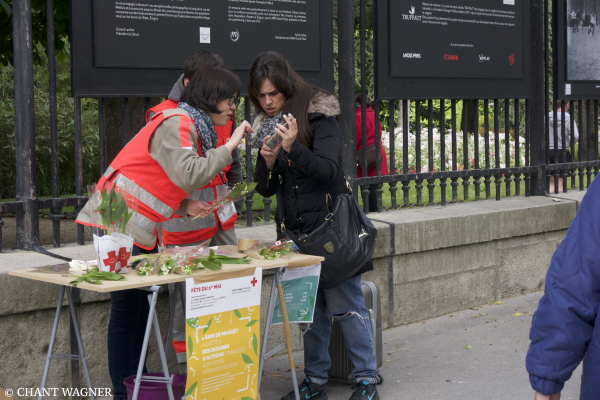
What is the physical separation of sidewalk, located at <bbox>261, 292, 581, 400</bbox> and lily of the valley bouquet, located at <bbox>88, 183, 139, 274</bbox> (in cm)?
148

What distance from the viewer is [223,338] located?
11.3ft

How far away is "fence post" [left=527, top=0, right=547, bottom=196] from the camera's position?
22.9 feet

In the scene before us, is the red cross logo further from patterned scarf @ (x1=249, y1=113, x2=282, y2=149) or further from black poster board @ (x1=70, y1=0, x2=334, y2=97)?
black poster board @ (x1=70, y1=0, x2=334, y2=97)

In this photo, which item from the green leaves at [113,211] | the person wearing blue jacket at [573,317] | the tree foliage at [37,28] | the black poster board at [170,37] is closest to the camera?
the person wearing blue jacket at [573,317]

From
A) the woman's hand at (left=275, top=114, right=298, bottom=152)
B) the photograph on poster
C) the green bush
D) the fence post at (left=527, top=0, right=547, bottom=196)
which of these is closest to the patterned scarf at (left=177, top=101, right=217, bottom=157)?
the woman's hand at (left=275, top=114, right=298, bottom=152)

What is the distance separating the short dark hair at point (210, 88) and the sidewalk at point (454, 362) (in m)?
1.76

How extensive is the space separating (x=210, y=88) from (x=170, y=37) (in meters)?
1.11

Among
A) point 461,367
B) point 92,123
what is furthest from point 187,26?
point 92,123

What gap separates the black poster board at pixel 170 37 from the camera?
170 inches

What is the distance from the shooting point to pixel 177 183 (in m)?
3.49

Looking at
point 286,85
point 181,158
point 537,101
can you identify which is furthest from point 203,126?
point 537,101

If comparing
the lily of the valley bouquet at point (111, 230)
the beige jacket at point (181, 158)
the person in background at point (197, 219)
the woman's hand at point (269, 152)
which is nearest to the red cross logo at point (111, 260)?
the lily of the valley bouquet at point (111, 230)

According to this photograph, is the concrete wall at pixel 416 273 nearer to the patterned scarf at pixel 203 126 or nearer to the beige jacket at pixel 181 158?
the beige jacket at pixel 181 158

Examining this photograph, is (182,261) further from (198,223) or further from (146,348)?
(198,223)
